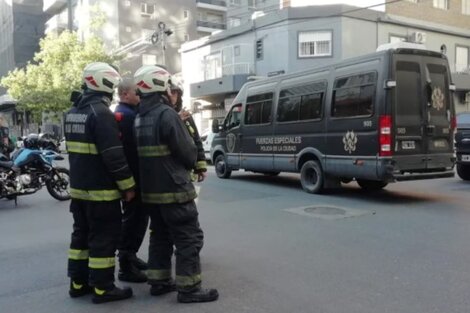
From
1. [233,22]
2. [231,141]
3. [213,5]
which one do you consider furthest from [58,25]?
[231,141]

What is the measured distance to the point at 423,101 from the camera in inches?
357

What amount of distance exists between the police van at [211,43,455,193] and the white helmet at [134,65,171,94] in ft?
17.4

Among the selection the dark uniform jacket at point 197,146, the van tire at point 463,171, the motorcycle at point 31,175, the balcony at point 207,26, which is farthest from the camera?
the balcony at point 207,26

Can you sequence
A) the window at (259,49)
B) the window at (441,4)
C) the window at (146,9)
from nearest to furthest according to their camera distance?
1. the window at (259,49)
2. the window at (441,4)
3. the window at (146,9)

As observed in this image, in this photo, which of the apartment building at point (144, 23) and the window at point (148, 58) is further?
the window at point (148, 58)

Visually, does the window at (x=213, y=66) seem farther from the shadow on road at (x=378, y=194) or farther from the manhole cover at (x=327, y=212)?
the manhole cover at (x=327, y=212)

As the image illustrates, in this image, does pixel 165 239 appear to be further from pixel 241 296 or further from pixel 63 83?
pixel 63 83

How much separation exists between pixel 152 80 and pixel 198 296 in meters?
1.86

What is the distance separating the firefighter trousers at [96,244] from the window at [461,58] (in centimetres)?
2922

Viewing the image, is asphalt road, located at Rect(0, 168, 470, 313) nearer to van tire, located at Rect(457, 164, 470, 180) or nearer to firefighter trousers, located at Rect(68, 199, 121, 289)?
firefighter trousers, located at Rect(68, 199, 121, 289)

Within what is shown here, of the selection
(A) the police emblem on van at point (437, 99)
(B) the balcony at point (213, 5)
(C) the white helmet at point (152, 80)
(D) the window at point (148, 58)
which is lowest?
(C) the white helmet at point (152, 80)

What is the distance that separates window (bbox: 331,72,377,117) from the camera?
891 centimetres

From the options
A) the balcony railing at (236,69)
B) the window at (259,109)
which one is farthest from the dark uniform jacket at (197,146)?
the balcony railing at (236,69)

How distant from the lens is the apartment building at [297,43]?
24.4m
